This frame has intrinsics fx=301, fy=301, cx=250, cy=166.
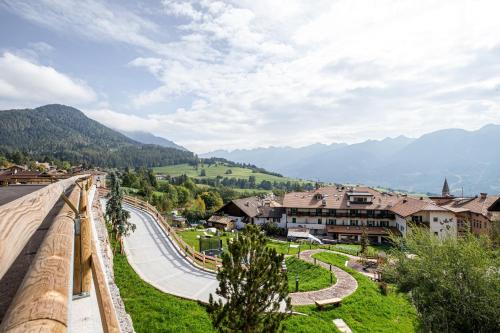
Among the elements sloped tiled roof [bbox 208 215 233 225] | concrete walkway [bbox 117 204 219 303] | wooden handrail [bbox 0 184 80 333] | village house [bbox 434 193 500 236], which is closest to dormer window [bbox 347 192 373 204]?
village house [bbox 434 193 500 236]

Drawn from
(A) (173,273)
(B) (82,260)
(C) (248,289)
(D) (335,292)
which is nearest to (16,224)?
(B) (82,260)

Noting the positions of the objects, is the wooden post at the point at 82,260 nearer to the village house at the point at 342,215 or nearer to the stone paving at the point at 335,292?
the stone paving at the point at 335,292

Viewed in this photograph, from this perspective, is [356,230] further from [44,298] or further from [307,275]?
[44,298]

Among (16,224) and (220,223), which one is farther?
(220,223)

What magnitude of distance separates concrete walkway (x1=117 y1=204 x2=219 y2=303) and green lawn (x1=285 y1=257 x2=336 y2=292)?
624cm

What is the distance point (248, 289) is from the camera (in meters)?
9.51

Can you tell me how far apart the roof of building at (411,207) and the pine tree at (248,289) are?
161 feet

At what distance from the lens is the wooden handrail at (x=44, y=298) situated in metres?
1.25

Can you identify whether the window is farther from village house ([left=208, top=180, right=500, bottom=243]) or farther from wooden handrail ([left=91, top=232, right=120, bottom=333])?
wooden handrail ([left=91, top=232, right=120, bottom=333])

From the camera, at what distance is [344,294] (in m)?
21.1

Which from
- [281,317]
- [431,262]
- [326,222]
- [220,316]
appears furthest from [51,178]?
[326,222]

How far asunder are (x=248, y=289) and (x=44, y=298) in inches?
343

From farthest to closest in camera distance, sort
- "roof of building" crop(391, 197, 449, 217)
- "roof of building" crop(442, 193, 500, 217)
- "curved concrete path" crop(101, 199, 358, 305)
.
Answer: "roof of building" crop(391, 197, 449, 217), "roof of building" crop(442, 193, 500, 217), "curved concrete path" crop(101, 199, 358, 305)

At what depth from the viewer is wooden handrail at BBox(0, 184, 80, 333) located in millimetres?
1247
